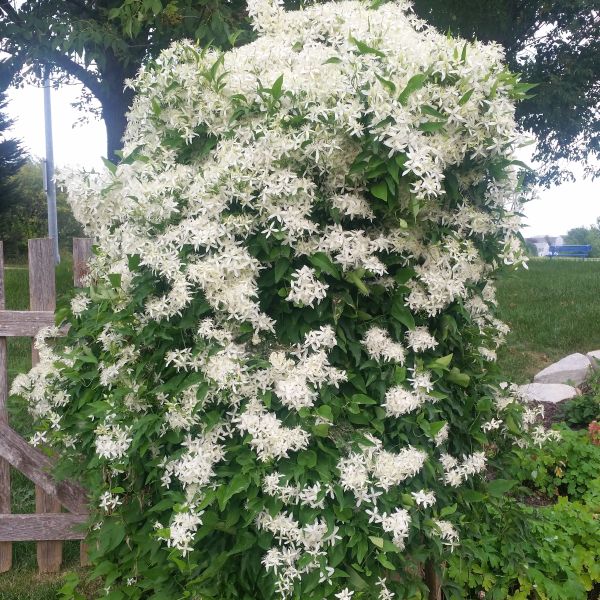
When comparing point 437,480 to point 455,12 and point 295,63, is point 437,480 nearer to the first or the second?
point 295,63

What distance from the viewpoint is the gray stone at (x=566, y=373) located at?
6.05m

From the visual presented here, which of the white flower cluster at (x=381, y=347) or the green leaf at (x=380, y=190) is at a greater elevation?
the green leaf at (x=380, y=190)

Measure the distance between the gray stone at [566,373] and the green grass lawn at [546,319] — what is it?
180 millimetres

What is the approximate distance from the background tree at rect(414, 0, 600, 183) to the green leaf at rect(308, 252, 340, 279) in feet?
24.9

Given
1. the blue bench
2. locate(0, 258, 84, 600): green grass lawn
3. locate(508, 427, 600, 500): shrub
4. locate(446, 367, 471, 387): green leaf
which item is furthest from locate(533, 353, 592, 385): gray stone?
the blue bench

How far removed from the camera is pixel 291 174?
87.9 inches

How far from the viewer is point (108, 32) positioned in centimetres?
612

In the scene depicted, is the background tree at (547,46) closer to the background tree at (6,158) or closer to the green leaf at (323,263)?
the green leaf at (323,263)

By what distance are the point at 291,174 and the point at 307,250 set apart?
263 mm

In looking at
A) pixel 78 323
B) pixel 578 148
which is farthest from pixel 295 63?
pixel 578 148

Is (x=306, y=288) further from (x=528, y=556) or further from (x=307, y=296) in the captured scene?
(x=528, y=556)

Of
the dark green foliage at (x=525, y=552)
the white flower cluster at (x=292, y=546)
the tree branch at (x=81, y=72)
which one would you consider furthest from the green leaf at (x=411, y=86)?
the tree branch at (x=81, y=72)

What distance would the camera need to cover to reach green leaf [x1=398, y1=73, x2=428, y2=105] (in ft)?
6.95

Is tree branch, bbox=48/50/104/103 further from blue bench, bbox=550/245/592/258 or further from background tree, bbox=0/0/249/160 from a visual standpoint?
blue bench, bbox=550/245/592/258
